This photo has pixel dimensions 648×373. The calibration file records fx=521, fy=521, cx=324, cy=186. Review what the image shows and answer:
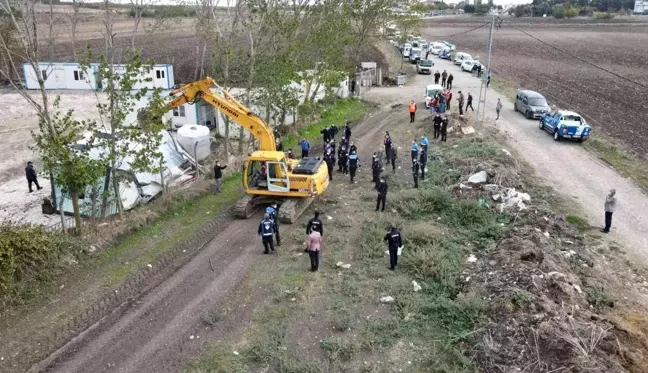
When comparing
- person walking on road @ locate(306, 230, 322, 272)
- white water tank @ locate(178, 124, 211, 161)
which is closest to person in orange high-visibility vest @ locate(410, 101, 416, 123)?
white water tank @ locate(178, 124, 211, 161)

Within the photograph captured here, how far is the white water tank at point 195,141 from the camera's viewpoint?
74.7 ft

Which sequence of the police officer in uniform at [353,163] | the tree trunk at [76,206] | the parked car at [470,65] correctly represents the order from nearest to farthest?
the tree trunk at [76,206]
the police officer in uniform at [353,163]
the parked car at [470,65]

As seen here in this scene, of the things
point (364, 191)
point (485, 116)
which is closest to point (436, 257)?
point (364, 191)

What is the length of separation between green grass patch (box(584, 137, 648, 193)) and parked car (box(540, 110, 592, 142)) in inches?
23.8

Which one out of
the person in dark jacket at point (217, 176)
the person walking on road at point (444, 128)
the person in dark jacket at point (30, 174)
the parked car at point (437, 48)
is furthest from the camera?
the parked car at point (437, 48)

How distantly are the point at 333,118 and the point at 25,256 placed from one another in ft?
73.5

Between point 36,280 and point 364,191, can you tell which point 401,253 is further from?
Result: point 36,280

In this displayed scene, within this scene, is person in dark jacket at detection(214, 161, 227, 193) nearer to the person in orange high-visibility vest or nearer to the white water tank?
the white water tank

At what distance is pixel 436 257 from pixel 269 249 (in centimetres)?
479

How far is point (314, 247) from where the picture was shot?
13477mm

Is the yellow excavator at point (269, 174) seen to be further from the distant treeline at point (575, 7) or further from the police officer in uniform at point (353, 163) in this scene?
the distant treeline at point (575, 7)

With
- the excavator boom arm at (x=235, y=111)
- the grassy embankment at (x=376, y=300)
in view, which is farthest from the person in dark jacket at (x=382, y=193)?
the excavator boom arm at (x=235, y=111)

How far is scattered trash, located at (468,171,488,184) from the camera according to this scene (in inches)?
746

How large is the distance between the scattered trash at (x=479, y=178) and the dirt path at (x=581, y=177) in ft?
10.6
